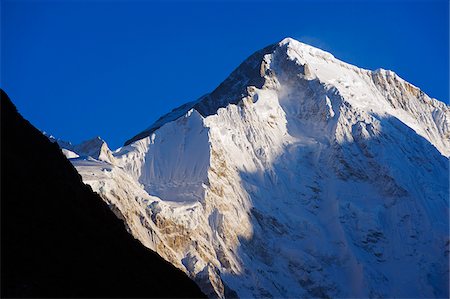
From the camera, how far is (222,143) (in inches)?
5364

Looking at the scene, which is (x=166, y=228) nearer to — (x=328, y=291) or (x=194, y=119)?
(x=328, y=291)

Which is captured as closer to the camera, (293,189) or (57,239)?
(57,239)

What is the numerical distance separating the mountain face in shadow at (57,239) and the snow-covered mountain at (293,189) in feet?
190

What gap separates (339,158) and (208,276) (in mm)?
44471

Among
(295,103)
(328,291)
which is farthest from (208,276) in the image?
(295,103)

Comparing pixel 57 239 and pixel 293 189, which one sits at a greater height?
pixel 293 189

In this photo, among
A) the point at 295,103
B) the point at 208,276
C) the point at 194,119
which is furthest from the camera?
the point at 295,103

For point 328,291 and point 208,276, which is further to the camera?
point 328,291

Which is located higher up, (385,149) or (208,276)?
(385,149)

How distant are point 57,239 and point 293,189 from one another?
9899 centimetres

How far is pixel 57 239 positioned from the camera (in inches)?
1564

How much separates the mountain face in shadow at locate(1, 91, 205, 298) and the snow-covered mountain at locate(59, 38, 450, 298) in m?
57.8

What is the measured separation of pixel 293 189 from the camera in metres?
138

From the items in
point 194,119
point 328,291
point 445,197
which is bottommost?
point 328,291
